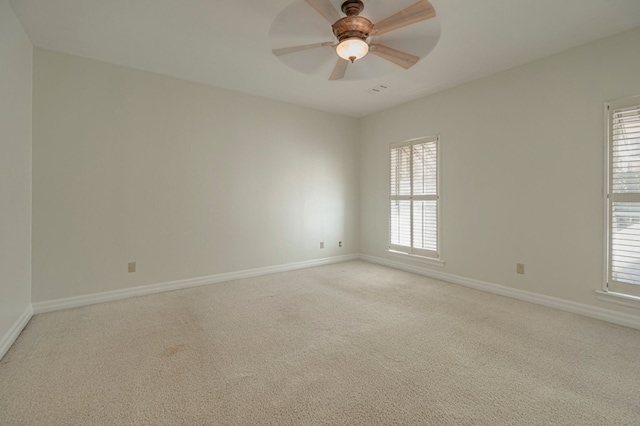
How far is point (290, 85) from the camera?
381 cm

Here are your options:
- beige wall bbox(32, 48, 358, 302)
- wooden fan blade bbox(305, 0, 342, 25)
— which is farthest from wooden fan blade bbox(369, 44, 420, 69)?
beige wall bbox(32, 48, 358, 302)

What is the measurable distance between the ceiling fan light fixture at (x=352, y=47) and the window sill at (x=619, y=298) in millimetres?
3064

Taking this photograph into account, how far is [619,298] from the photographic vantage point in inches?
103

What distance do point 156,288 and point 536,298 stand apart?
4.31 m

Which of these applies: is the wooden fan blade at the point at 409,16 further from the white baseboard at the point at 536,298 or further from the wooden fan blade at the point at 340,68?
the white baseboard at the point at 536,298

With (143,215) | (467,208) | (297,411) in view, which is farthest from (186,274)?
(467,208)

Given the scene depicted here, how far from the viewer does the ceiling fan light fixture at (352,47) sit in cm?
209

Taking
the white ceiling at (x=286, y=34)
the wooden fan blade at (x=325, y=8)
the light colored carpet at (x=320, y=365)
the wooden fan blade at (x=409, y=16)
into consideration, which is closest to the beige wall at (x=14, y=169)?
the white ceiling at (x=286, y=34)

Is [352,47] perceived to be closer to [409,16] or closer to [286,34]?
[409,16]

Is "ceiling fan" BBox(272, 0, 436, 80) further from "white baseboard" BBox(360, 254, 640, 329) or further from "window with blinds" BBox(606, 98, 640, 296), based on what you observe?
"white baseboard" BBox(360, 254, 640, 329)

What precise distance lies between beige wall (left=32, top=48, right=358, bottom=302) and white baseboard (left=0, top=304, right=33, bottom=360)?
21 centimetres

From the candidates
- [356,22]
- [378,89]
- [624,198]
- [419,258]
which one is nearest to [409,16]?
[356,22]

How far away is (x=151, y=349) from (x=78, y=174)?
2102 millimetres

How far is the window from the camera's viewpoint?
13.8 feet
